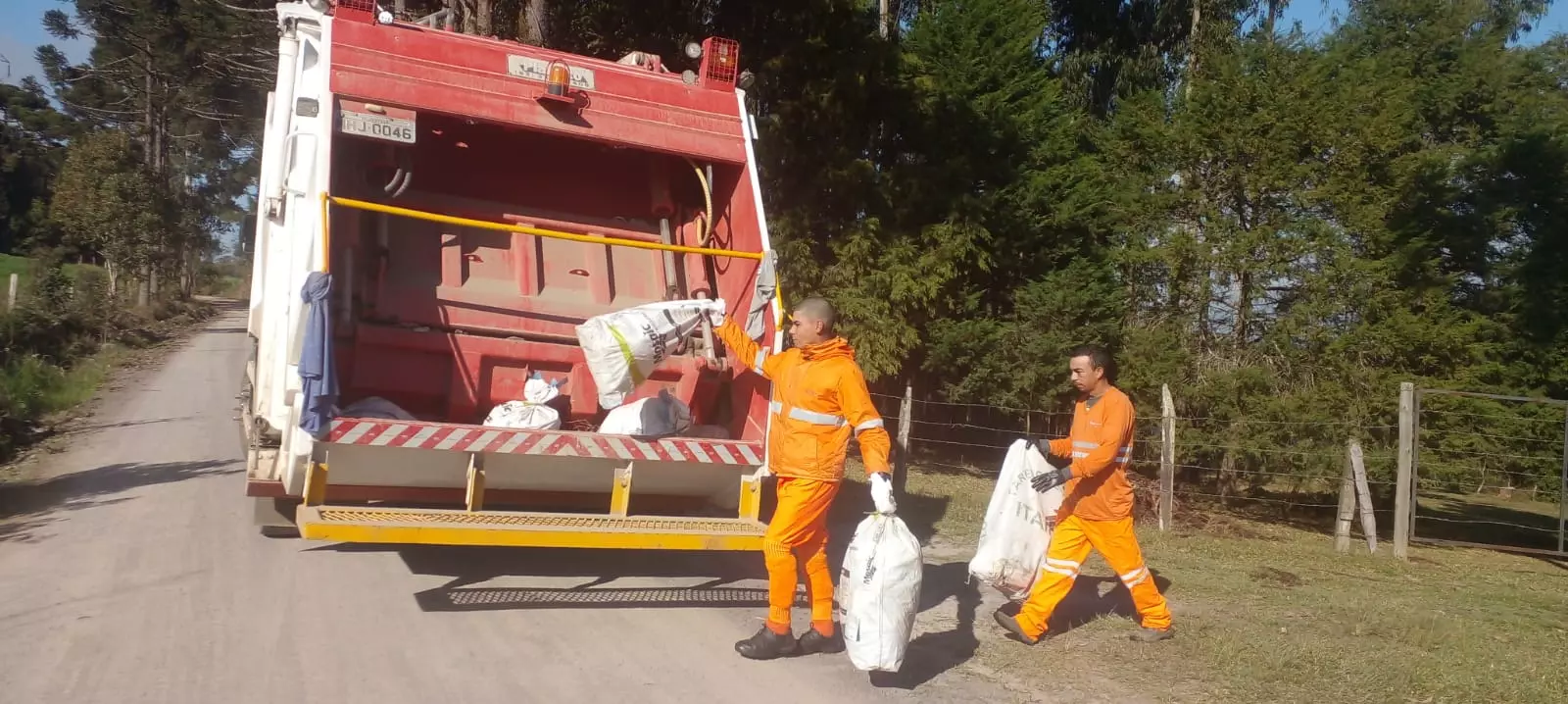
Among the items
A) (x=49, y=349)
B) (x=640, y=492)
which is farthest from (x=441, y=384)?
(x=49, y=349)

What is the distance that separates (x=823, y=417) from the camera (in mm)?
4676

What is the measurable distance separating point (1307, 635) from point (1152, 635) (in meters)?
0.93

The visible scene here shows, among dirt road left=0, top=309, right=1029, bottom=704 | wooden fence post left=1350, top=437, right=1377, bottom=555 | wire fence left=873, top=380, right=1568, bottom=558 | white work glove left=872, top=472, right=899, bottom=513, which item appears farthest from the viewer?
wire fence left=873, top=380, right=1568, bottom=558

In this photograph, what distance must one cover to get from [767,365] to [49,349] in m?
14.4

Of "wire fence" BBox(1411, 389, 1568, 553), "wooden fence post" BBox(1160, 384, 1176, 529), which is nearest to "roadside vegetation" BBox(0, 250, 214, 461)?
"wooden fence post" BBox(1160, 384, 1176, 529)

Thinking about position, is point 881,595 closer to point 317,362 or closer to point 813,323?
point 813,323

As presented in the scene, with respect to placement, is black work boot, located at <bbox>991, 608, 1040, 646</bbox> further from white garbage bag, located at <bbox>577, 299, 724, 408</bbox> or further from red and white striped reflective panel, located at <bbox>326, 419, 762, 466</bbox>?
white garbage bag, located at <bbox>577, 299, 724, 408</bbox>

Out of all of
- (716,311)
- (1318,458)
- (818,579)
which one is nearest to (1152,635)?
(818,579)

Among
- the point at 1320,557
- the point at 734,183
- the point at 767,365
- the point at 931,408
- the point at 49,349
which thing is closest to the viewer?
the point at 767,365

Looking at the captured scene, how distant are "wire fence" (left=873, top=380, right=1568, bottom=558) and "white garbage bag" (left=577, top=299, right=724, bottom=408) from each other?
503 centimetres

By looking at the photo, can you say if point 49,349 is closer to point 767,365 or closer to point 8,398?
point 8,398

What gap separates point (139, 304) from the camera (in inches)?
1033

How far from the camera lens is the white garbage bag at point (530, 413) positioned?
18.0ft

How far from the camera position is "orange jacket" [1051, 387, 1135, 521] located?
505 centimetres
